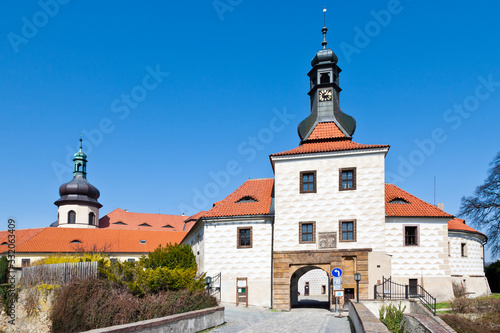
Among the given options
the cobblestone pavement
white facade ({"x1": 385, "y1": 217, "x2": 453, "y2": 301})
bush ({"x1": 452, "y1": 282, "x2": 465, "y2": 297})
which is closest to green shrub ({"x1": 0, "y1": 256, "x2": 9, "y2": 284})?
the cobblestone pavement

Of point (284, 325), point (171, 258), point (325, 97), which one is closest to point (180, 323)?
point (284, 325)

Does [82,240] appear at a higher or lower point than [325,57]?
lower

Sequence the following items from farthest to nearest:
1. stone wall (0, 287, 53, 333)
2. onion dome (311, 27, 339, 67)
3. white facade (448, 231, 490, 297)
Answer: white facade (448, 231, 490, 297)
onion dome (311, 27, 339, 67)
stone wall (0, 287, 53, 333)

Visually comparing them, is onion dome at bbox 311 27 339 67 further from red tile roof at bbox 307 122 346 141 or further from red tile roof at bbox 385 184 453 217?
red tile roof at bbox 385 184 453 217

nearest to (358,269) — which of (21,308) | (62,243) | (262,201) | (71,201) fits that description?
(262,201)

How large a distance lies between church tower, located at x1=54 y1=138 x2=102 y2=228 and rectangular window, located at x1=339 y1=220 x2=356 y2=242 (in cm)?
4718

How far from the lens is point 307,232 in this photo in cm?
2650

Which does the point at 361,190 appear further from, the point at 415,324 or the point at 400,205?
the point at 415,324

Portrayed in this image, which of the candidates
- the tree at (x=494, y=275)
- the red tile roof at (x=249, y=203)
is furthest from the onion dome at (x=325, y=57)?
the tree at (x=494, y=275)

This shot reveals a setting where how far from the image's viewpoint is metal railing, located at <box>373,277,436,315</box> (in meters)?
24.5

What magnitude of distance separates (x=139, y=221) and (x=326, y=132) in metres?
52.6

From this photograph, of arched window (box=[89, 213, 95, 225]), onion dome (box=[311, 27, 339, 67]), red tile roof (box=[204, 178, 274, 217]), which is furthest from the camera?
arched window (box=[89, 213, 95, 225])

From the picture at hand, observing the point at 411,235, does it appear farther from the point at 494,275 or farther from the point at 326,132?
the point at 494,275

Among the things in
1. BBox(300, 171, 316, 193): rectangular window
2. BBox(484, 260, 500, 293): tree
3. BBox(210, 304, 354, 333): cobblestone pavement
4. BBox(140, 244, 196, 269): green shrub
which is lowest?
BBox(484, 260, 500, 293): tree
